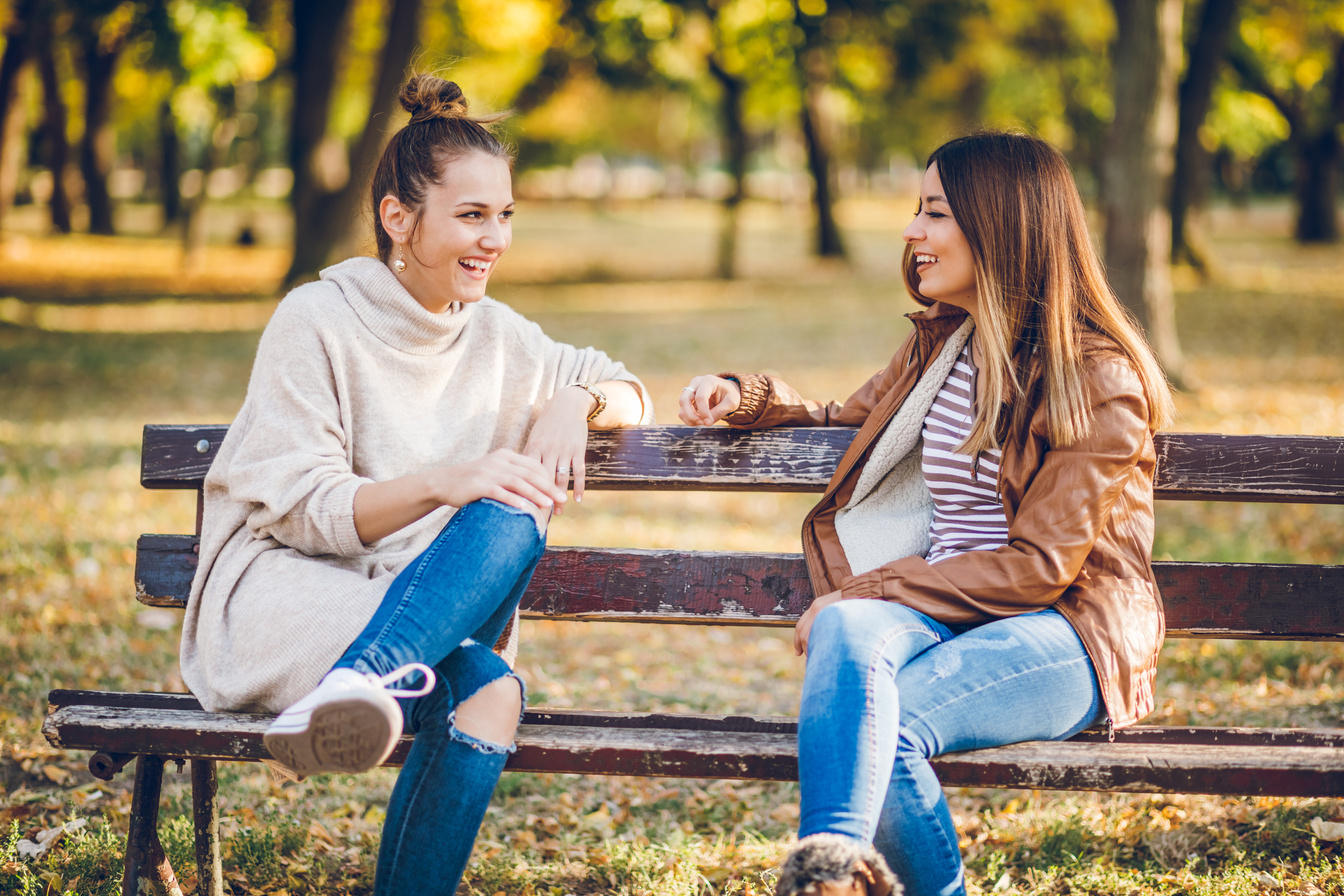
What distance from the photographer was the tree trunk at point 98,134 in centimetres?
2373

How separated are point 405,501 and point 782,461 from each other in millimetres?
1000

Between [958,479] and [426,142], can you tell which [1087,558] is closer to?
[958,479]

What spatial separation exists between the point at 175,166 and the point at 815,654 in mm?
31072

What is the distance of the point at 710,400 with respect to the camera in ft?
9.69

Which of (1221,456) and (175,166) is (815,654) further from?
(175,166)

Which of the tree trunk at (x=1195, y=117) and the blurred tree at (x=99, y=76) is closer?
the blurred tree at (x=99, y=76)

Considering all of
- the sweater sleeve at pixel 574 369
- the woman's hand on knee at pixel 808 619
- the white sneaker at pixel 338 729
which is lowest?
the white sneaker at pixel 338 729

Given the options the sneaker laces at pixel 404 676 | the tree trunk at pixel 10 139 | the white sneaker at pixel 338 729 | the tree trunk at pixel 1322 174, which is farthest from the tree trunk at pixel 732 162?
the white sneaker at pixel 338 729

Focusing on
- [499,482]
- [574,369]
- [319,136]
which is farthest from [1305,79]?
[499,482]

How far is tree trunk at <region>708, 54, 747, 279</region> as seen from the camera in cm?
1902

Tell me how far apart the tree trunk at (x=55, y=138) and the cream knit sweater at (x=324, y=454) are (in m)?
23.7

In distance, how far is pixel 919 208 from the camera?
2.72 metres

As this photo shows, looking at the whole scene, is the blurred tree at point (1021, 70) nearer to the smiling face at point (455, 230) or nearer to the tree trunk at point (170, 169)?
the smiling face at point (455, 230)

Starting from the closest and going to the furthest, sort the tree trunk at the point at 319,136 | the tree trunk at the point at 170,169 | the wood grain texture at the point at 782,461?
the wood grain texture at the point at 782,461, the tree trunk at the point at 319,136, the tree trunk at the point at 170,169
